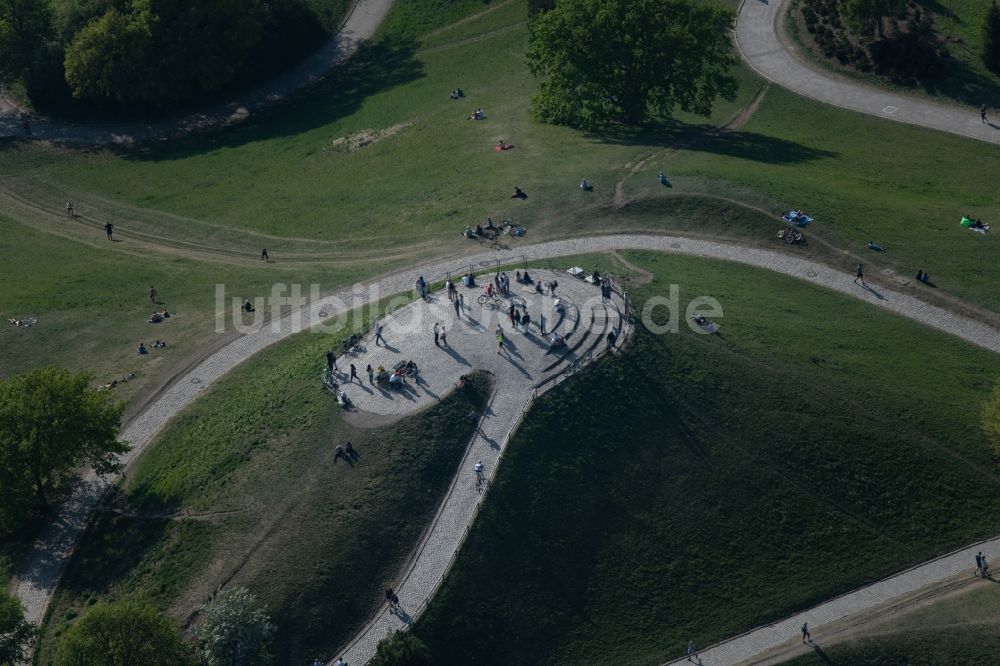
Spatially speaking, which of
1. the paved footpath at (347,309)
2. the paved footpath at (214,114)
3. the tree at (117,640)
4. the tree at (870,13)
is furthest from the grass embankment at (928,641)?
the paved footpath at (214,114)

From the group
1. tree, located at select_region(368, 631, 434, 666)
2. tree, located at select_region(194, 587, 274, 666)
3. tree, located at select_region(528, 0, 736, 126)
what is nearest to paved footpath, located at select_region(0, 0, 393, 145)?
tree, located at select_region(528, 0, 736, 126)

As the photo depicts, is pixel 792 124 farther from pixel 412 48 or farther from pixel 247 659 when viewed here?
pixel 247 659

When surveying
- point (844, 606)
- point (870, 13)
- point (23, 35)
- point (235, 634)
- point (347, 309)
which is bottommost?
point (844, 606)

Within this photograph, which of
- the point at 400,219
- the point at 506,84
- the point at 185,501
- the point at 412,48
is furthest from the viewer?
the point at 412,48

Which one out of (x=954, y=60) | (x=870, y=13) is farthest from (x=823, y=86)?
(x=954, y=60)

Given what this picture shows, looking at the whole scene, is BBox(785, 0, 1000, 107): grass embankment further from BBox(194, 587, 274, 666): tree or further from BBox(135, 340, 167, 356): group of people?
BBox(194, 587, 274, 666): tree

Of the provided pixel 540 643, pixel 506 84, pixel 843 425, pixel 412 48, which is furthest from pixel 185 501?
pixel 412 48

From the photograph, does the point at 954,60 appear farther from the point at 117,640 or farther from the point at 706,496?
the point at 117,640
